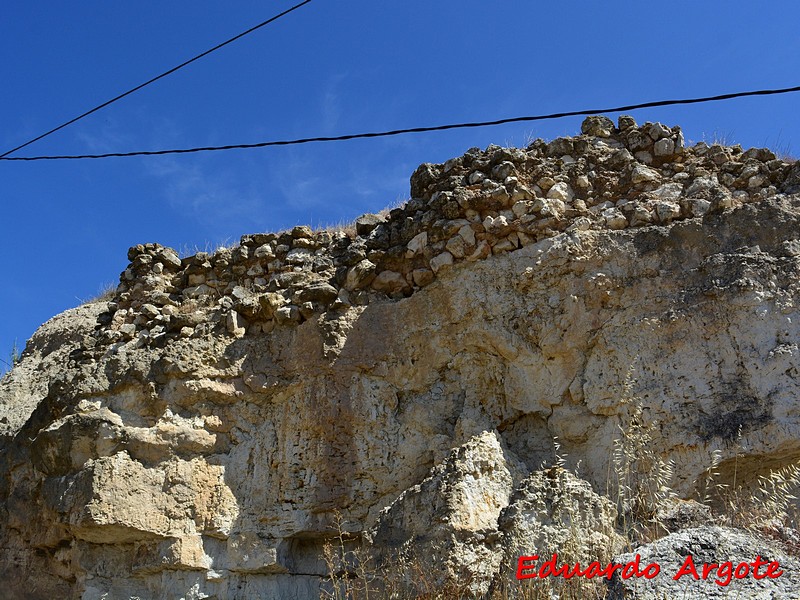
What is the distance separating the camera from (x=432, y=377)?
6207 millimetres

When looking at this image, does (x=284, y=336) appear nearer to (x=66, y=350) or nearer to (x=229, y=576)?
(x=229, y=576)

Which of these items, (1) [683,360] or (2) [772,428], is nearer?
(2) [772,428]

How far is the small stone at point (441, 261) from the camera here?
253 inches

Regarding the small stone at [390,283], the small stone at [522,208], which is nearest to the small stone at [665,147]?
the small stone at [522,208]

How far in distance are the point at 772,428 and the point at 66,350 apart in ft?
22.5

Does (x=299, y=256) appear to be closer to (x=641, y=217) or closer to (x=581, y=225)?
(x=581, y=225)

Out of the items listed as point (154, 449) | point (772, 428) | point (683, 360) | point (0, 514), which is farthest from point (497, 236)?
point (0, 514)

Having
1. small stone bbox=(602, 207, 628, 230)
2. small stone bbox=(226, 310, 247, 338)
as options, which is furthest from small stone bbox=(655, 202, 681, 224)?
small stone bbox=(226, 310, 247, 338)

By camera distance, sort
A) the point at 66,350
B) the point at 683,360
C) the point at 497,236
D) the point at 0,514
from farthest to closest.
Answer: the point at 66,350 < the point at 0,514 < the point at 497,236 < the point at 683,360

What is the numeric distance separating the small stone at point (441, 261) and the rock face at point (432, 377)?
2 centimetres

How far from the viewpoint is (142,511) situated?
5938mm

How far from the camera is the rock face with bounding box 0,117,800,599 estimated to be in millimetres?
5359

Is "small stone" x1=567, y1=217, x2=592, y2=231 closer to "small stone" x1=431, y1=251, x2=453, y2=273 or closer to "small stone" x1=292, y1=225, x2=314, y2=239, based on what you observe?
"small stone" x1=431, y1=251, x2=453, y2=273

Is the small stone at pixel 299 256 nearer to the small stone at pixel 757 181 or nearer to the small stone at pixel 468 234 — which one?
the small stone at pixel 468 234
